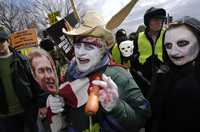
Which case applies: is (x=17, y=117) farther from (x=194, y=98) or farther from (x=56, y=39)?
(x=194, y=98)

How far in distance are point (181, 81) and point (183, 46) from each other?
0.81 feet

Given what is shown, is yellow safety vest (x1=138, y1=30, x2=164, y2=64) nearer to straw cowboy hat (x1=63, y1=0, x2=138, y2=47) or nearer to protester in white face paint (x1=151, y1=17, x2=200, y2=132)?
protester in white face paint (x1=151, y1=17, x2=200, y2=132)

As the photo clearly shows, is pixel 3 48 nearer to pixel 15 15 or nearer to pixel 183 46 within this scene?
pixel 183 46

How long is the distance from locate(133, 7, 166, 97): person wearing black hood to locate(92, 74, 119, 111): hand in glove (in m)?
2.16

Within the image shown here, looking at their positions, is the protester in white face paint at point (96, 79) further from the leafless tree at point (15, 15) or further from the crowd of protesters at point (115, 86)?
the leafless tree at point (15, 15)

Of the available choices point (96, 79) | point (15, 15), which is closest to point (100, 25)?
point (96, 79)

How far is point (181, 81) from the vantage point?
3.35m

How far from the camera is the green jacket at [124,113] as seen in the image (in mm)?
3203

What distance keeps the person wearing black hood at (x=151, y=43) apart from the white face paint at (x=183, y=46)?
1855mm

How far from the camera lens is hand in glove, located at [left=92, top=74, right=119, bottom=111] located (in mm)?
3033

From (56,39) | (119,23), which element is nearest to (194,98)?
(119,23)

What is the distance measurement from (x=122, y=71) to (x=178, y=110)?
0.48 metres

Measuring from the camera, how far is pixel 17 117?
17.2ft

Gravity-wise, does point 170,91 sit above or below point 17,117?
above
